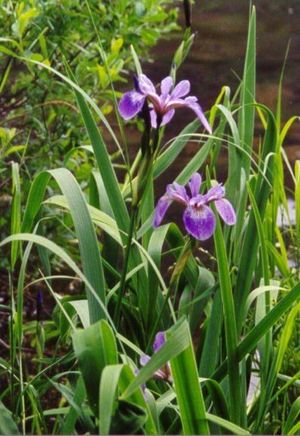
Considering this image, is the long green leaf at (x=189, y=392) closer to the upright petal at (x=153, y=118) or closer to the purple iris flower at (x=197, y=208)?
the purple iris flower at (x=197, y=208)

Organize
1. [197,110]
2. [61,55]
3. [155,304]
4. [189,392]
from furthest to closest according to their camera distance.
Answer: [61,55] → [155,304] → [197,110] → [189,392]

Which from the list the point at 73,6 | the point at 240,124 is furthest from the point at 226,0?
the point at 240,124

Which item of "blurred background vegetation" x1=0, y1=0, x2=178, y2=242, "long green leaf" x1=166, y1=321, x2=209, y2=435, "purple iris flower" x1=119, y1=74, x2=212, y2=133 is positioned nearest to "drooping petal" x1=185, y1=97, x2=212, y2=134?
"purple iris flower" x1=119, y1=74, x2=212, y2=133

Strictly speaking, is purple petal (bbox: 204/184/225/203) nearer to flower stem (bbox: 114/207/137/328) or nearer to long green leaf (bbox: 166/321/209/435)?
flower stem (bbox: 114/207/137/328)

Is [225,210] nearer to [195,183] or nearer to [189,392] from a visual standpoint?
[195,183]

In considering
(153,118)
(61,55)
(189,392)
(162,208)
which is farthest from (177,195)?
(61,55)

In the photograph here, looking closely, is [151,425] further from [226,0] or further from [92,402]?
[226,0]
